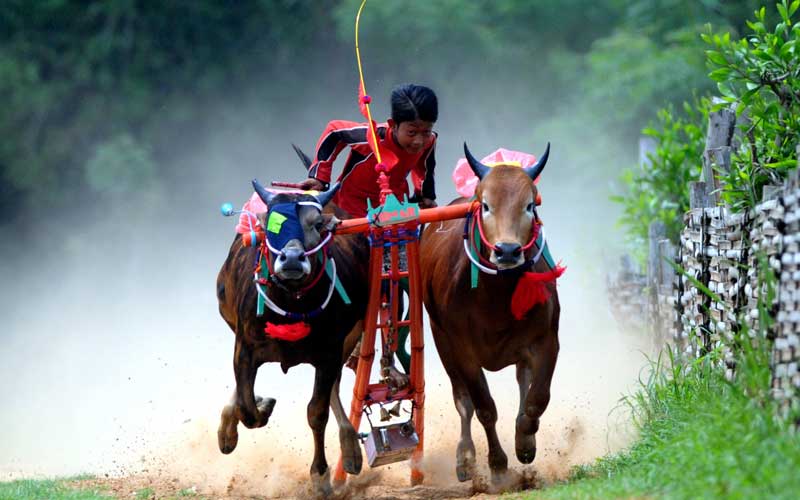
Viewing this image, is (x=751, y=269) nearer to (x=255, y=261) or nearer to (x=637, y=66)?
(x=255, y=261)

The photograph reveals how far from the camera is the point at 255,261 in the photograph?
7.23 metres

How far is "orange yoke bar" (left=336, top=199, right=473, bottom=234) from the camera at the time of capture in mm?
6789

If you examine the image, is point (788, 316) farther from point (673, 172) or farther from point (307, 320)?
point (673, 172)

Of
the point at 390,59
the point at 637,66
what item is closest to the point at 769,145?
the point at 637,66

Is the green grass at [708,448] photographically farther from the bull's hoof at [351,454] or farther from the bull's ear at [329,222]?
the bull's ear at [329,222]

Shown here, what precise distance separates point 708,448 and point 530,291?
65.4 inches

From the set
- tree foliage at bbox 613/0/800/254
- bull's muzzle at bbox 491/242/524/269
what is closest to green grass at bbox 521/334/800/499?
tree foliage at bbox 613/0/800/254

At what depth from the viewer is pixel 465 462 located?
7.37 meters

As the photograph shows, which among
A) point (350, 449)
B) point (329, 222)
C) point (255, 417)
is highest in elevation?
point (329, 222)

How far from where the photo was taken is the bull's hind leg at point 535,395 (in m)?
6.77

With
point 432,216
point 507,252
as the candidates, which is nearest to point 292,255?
point 432,216

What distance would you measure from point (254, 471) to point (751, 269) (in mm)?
3822

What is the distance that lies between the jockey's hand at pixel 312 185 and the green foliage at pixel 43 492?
2266mm

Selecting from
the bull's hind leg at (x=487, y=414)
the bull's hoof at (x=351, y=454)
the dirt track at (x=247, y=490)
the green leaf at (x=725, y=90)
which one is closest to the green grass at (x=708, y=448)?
the bull's hind leg at (x=487, y=414)
